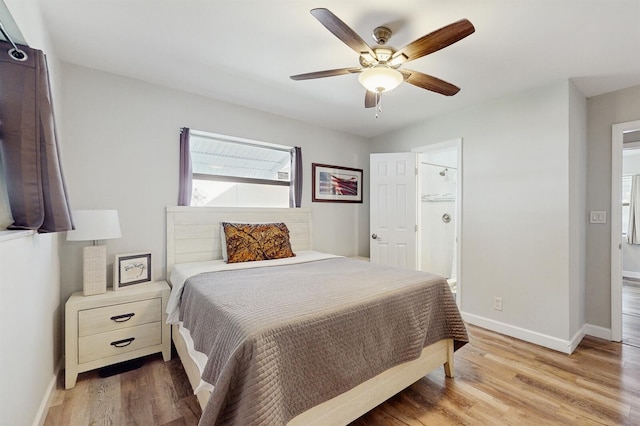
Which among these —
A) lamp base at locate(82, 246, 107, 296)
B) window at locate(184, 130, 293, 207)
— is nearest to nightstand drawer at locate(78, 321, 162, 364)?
lamp base at locate(82, 246, 107, 296)

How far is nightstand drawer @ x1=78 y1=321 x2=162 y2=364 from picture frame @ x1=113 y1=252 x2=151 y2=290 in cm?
37

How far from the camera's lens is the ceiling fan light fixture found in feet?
5.79

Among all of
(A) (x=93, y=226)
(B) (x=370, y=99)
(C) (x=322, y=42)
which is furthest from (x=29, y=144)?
(B) (x=370, y=99)

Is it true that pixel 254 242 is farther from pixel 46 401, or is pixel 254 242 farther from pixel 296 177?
pixel 46 401

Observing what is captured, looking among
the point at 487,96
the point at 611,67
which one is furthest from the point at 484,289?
the point at 611,67

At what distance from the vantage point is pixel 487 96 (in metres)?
2.90

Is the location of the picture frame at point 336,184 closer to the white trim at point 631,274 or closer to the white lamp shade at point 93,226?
the white lamp shade at point 93,226

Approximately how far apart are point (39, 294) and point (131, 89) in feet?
6.15

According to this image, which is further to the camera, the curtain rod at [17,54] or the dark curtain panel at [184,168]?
the dark curtain panel at [184,168]

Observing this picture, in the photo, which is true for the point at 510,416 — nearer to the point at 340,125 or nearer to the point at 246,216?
the point at 246,216

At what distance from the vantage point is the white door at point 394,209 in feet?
Answer: 12.3

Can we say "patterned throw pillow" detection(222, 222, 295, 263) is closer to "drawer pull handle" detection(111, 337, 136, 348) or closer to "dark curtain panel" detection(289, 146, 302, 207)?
"dark curtain panel" detection(289, 146, 302, 207)

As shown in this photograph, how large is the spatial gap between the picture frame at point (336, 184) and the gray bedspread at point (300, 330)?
187 cm

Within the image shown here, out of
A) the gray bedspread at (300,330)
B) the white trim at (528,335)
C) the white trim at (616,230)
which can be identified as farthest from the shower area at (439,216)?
the gray bedspread at (300,330)
